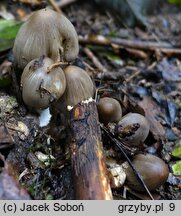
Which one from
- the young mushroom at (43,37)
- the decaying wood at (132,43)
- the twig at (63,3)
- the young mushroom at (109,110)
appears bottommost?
the decaying wood at (132,43)

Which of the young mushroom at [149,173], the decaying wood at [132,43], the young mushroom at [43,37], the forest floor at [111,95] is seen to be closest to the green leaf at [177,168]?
the forest floor at [111,95]

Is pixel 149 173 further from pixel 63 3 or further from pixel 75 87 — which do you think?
pixel 63 3

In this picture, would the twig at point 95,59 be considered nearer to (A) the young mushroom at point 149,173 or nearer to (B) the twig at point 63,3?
(B) the twig at point 63,3

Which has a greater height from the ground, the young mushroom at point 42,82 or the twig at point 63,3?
the young mushroom at point 42,82

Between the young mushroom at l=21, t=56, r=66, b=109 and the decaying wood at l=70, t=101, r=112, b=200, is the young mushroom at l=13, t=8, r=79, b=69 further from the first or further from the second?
the decaying wood at l=70, t=101, r=112, b=200

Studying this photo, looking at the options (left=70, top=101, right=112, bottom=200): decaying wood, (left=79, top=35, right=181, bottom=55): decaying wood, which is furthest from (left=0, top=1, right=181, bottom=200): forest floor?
(left=70, top=101, right=112, bottom=200): decaying wood

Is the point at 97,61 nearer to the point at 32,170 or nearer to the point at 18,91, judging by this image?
the point at 18,91
